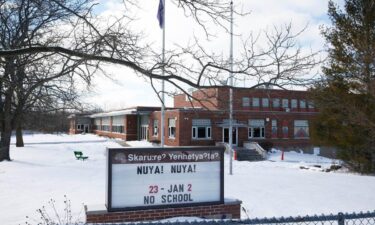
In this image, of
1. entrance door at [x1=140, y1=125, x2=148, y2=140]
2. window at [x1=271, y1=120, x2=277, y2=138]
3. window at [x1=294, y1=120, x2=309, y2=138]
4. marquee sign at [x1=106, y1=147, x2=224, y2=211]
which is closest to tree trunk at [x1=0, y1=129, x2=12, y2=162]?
marquee sign at [x1=106, y1=147, x2=224, y2=211]

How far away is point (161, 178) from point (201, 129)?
34.2 m

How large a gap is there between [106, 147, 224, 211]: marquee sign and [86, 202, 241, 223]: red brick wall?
0.38ft

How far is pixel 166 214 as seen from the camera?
32.3ft

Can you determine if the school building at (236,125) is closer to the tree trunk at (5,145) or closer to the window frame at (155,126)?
the window frame at (155,126)

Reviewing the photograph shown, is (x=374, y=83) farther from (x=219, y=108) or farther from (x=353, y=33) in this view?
(x=219, y=108)

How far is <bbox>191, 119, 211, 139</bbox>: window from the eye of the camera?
43.7 meters

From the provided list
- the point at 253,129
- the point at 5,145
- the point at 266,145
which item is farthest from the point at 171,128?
the point at 5,145

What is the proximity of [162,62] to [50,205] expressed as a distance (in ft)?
19.4

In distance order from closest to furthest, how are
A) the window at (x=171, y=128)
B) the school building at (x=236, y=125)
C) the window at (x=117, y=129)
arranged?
the school building at (x=236, y=125), the window at (x=171, y=128), the window at (x=117, y=129)

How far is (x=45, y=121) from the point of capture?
96.1ft

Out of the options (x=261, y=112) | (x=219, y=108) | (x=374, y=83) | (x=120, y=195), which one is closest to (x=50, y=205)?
(x=120, y=195)

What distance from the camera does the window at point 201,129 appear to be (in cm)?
4366

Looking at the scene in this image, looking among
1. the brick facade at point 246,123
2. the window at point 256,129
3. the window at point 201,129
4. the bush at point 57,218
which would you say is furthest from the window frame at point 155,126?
the bush at point 57,218

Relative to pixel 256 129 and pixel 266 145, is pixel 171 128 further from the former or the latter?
pixel 266 145
